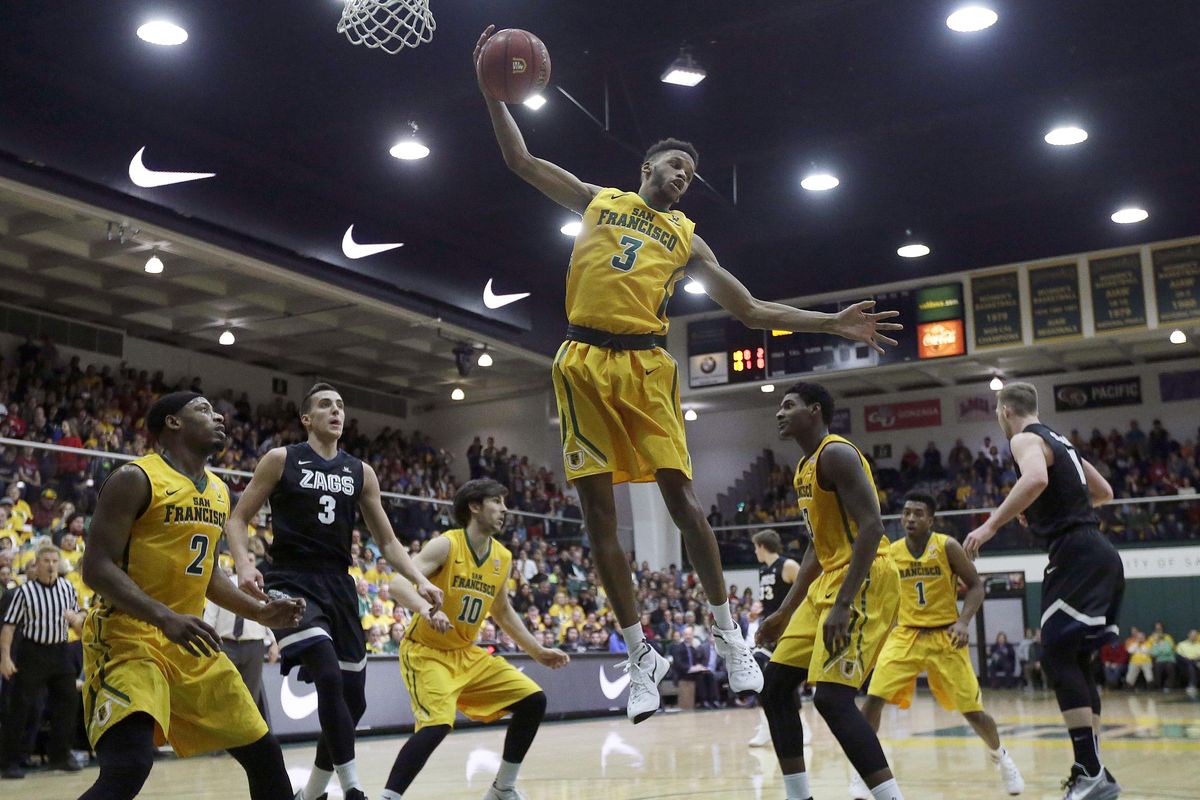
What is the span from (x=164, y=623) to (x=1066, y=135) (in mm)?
14718

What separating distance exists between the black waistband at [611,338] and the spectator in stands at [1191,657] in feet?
67.2

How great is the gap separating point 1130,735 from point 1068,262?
11.3 m

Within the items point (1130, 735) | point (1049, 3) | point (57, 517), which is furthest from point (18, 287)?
point (1130, 735)

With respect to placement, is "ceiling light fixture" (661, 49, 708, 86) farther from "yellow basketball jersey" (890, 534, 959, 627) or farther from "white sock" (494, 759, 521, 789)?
"white sock" (494, 759, 521, 789)

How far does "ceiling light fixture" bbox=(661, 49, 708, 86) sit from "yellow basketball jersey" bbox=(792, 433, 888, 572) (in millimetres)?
8377

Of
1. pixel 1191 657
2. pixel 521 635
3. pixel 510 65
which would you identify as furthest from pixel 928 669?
pixel 1191 657

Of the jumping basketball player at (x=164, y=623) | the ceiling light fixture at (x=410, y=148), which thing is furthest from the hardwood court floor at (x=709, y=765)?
the ceiling light fixture at (x=410, y=148)

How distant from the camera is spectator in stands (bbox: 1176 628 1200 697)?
22.1 m

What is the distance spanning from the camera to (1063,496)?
6355 mm

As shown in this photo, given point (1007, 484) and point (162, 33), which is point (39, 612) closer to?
point (162, 33)

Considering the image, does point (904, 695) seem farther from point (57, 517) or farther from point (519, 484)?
point (519, 484)

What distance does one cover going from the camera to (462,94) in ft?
46.4

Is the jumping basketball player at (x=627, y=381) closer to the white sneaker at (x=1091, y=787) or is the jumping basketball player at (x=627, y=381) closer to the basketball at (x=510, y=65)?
the basketball at (x=510, y=65)

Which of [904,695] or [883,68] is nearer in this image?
[904,695]
